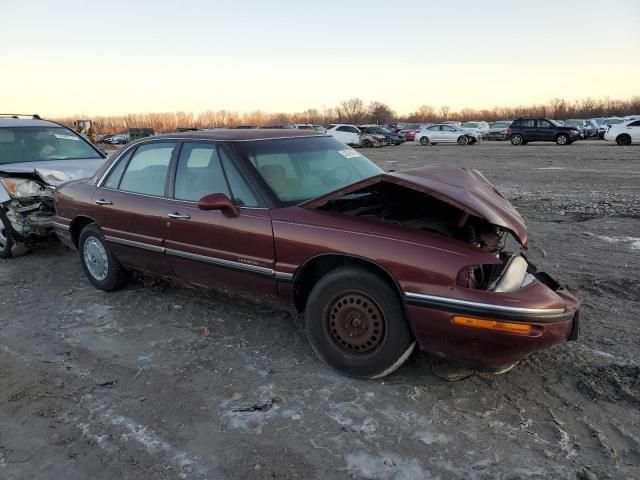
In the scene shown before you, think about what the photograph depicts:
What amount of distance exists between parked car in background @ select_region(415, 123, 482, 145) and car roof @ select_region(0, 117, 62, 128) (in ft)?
89.0

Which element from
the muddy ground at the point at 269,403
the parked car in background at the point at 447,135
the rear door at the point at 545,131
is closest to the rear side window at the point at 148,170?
the muddy ground at the point at 269,403

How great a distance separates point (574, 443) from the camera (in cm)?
244

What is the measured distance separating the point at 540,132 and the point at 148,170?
27.7m

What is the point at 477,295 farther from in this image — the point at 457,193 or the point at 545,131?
the point at 545,131

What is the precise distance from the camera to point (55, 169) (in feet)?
20.6

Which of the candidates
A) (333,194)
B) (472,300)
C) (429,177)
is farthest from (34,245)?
(472,300)

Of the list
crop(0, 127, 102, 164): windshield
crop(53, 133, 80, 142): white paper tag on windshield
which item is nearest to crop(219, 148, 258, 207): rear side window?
crop(0, 127, 102, 164): windshield

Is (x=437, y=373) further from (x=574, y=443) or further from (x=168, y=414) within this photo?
(x=168, y=414)

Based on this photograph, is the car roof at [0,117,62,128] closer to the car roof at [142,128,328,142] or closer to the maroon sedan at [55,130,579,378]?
the maroon sedan at [55,130,579,378]

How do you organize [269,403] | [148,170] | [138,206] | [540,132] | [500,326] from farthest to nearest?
1. [540,132]
2. [148,170]
3. [138,206]
4. [269,403]
5. [500,326]

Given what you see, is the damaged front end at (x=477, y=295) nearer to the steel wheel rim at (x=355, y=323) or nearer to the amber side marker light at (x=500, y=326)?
the amber side marker light at (x=500, y=326)

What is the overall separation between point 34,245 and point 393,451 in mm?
6272

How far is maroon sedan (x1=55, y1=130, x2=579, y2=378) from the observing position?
266 centimetres

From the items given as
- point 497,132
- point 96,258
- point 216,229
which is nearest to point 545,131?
point 497,132
